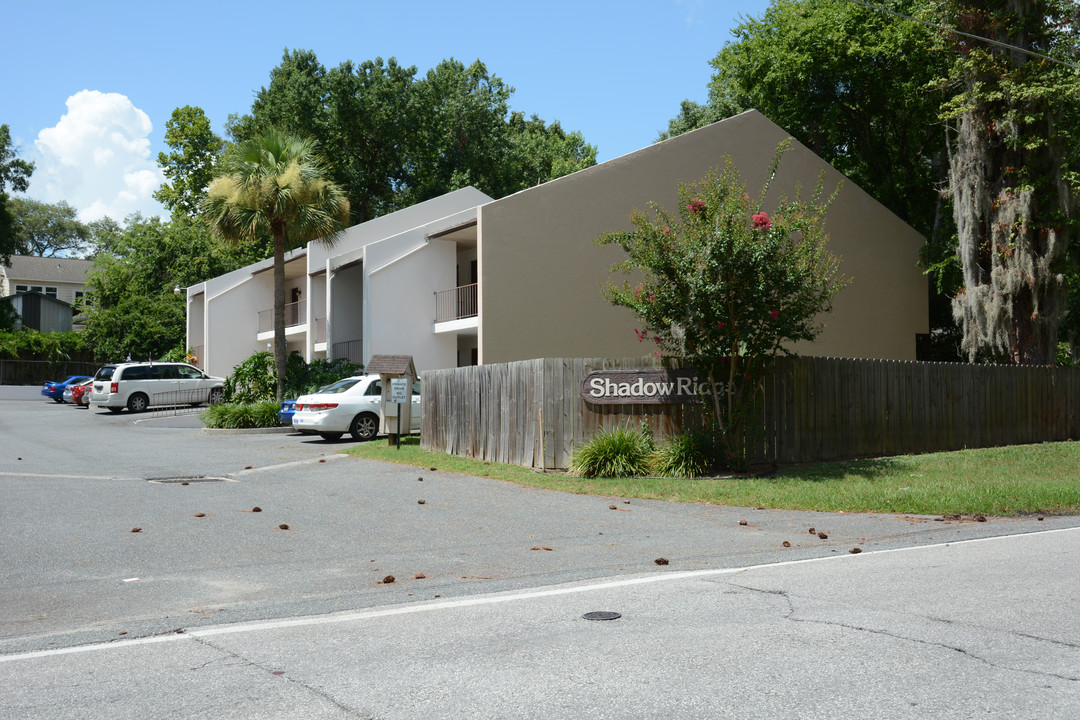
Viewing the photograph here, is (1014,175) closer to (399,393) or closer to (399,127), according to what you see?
(399,393)

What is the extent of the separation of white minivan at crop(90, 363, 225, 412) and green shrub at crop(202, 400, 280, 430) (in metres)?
7.76

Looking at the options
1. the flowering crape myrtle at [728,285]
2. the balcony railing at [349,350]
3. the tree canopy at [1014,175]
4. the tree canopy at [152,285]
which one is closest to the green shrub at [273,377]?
the balcony railing at [349,350]

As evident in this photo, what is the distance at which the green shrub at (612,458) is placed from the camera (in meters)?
14.7

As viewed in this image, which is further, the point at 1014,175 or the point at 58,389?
the point at 58,389

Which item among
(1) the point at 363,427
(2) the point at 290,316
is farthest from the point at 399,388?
(2) the point at 290,316

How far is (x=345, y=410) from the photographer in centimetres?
2109

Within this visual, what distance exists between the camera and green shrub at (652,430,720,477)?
1473 cm

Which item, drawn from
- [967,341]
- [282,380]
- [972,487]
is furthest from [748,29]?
[972,487]

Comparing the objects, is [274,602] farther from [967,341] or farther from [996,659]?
[967,341]

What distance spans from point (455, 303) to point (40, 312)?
49.7 metres

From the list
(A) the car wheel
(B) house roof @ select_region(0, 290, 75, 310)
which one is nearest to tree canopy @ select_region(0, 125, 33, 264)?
(B) house roof @ select_region(0, 290, 75, 310)

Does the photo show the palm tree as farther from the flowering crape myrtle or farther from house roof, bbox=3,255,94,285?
house roof, bbox=3,255,94,285

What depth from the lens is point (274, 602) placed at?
6.80 m

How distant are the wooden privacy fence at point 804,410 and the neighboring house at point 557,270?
5.15 m
